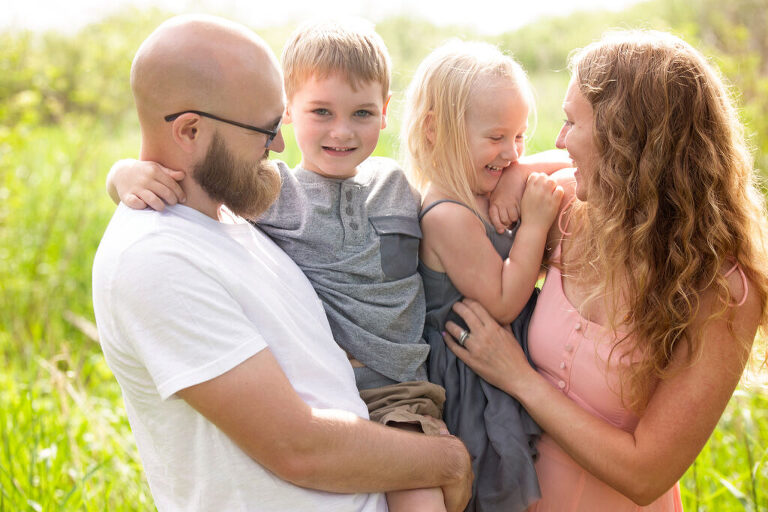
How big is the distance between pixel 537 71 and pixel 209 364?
10038mm

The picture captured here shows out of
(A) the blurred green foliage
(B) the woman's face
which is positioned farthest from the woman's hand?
(A) the blurred green foliage

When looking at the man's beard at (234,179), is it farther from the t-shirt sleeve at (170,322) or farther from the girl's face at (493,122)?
the girl's face at (493,122)

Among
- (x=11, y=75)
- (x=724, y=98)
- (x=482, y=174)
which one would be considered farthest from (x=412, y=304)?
(x=11, y=75)

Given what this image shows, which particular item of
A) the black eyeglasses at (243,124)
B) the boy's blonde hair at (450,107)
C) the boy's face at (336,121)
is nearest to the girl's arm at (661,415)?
the boy's blonde hair at (450,107)

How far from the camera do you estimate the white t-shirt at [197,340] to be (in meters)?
1.71

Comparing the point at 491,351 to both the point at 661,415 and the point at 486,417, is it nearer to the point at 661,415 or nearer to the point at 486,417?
the point at 486,417

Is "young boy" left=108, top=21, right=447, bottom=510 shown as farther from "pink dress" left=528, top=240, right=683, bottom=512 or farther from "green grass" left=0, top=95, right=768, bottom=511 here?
"green grass" left=0, top=95, right=768, bottom=511

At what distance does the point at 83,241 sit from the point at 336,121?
182 inches

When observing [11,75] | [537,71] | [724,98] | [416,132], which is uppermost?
[724,98]

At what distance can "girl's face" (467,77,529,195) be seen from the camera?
2453mm

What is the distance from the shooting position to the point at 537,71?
1091 cm

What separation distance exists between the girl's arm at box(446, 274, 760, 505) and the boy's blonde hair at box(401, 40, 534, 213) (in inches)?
26.2

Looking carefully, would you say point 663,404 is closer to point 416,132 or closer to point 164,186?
point 416,132

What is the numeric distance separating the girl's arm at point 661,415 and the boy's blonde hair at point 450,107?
0.66 m
